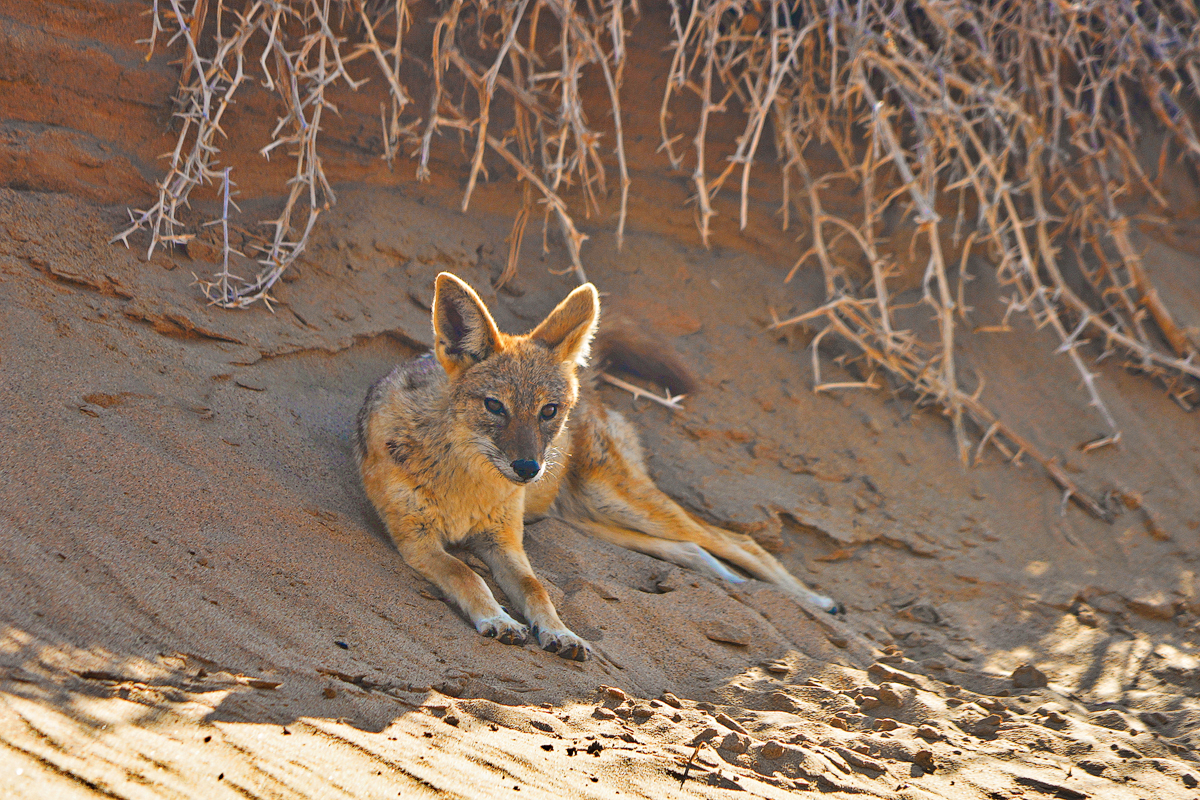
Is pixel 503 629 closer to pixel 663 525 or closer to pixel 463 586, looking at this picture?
pixel 463 586

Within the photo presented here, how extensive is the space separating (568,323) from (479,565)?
4.16ft

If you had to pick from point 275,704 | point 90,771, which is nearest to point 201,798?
point 90,771

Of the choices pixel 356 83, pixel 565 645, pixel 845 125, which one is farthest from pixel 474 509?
pixel 845 125

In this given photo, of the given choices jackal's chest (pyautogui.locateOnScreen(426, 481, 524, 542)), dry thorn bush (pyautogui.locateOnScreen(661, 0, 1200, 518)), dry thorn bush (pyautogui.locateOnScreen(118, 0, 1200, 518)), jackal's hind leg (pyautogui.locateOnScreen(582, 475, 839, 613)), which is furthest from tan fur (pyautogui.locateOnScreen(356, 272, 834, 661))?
dry thorn bush (pyautogui.locateOnScreen(661, 0, 1200, 518))

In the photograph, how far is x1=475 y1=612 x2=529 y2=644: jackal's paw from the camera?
342 centimetres

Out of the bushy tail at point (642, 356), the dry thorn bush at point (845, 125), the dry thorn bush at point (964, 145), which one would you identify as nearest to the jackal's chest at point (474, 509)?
the dry thorn bush at point (845, 125)

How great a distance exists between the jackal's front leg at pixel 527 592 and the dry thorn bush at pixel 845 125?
1.84 meters

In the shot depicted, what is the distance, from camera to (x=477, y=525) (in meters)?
4.13

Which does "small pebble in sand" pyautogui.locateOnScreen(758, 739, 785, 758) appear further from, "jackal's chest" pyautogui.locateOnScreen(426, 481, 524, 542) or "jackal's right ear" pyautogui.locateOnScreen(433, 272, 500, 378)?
"jackal's right ear" pyautogui.locateOnScreen(433, 272, 500, 378)

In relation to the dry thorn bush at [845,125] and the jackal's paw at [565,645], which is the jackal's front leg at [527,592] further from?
the dry thorn bush at [845,125]

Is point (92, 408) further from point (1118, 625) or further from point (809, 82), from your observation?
point (1118, 625)

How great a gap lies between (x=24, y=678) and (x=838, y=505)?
434 cm

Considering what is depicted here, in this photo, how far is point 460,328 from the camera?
4.08m

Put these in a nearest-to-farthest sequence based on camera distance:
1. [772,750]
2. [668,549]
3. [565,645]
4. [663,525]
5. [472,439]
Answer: [772,750] → [565,645] → [472,439] → [668,549] → [663,525]
